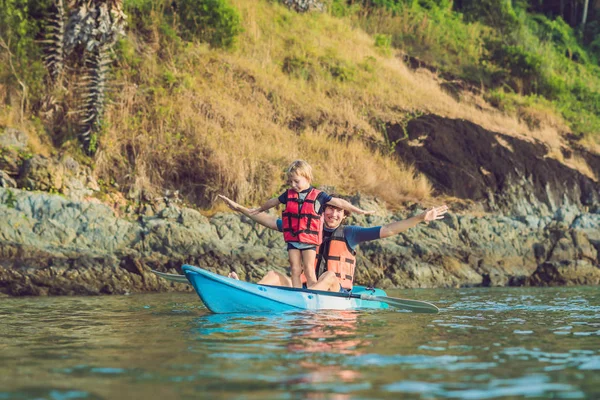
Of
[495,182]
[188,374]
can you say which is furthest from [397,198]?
[188,374]

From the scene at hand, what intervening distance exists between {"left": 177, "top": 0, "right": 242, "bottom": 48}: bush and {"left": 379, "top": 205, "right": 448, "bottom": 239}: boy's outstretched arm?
1275 cm

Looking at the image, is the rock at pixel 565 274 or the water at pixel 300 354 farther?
the rock at pixel 565 274

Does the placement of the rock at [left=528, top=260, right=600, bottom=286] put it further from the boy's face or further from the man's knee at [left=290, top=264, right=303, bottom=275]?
the boy's face

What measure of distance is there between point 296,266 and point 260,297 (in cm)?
72

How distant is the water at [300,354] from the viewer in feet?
15.1

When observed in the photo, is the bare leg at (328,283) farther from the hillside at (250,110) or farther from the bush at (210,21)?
the bush at (210,21)

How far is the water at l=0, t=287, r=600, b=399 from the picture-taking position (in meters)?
4.60

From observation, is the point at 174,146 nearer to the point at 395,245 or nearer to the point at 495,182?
the point at 395,245

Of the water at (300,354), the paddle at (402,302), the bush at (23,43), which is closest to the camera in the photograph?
the water at (300,354)

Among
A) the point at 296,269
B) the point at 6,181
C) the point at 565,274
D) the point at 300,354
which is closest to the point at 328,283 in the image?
the point at 296,269

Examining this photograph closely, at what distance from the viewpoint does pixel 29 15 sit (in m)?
18.6

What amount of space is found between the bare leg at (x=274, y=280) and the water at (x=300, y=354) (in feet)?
2.41

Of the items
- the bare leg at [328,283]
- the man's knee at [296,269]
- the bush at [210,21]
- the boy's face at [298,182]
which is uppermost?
the bush at [210,21]

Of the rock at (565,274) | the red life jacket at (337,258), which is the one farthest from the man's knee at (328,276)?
the rock at (565,274)
